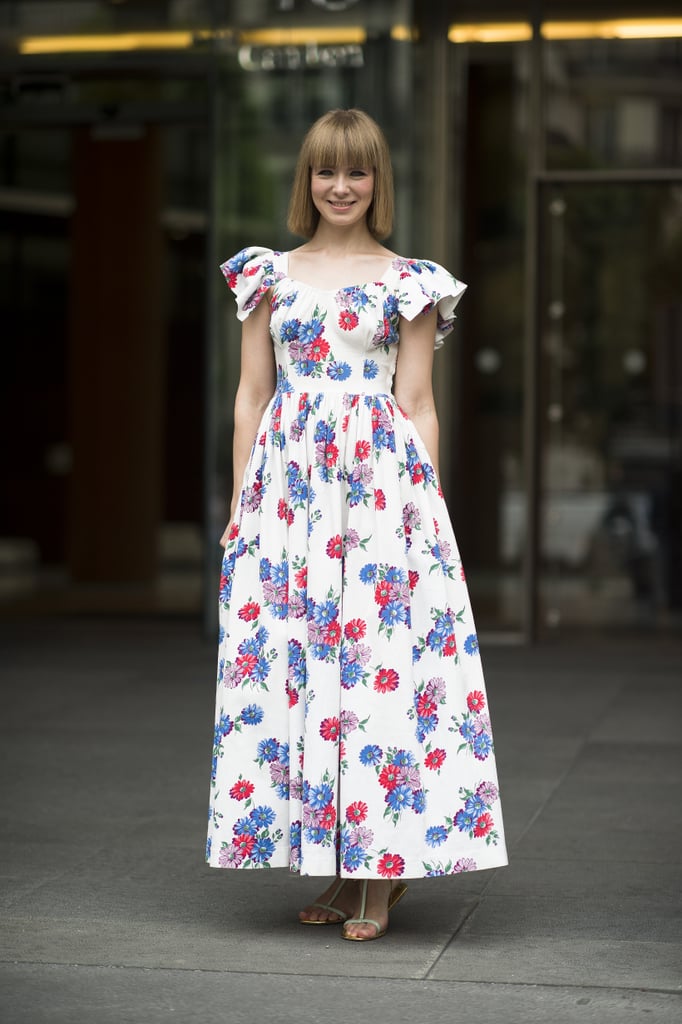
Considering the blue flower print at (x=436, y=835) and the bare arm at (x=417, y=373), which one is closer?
the blue flower print at (x=436, y=835)

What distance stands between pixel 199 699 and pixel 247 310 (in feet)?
14.0

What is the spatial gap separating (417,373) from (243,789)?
42.7 inches

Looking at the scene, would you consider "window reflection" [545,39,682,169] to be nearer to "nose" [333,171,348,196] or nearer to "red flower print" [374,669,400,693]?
"nose" [333,171,348,196]

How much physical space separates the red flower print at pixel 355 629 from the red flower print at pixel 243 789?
→ 42 centimetres

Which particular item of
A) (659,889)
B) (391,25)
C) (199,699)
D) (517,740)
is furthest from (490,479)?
(659,889)

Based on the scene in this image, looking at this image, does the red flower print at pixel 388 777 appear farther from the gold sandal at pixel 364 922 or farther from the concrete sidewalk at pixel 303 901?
the concrete sidewalk at pixel 303 901

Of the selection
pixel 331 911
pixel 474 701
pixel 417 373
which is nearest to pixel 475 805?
pixel 474 701

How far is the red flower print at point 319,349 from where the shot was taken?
14.3 ft

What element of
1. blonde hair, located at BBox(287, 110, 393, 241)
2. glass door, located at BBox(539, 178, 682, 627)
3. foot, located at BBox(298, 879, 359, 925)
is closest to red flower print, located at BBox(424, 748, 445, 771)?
foot, located at BBox(298, 879, 359, 925)

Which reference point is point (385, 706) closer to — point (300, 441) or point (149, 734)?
point (300, 441)

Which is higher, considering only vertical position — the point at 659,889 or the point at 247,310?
the point at 247,310

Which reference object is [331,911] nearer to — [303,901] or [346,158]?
[303,901]

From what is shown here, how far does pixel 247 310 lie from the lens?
14.6 feet

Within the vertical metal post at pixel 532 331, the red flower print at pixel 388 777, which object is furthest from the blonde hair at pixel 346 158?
the vertical metal post at pixel 532 331
